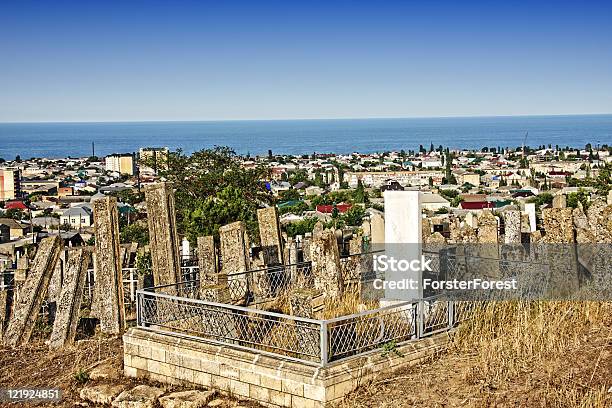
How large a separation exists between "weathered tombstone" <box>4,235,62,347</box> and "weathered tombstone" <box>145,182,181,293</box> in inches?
65.0

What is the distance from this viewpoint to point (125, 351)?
1007 centimetres

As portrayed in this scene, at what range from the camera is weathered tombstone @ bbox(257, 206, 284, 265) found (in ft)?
45.6

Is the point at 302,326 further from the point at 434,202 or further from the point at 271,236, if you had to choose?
the point at 434,202

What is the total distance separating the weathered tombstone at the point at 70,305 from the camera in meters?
11.6

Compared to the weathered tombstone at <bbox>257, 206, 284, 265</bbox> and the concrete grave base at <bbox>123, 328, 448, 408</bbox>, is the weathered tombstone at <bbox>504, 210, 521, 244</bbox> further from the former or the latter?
the weathered tombstone at <bbox>257, 206, 284, 265</bbox>

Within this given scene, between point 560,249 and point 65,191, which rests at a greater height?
point 560,249

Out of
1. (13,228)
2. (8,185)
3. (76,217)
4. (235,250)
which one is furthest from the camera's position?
(8,185)

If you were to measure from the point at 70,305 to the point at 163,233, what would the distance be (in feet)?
6.01

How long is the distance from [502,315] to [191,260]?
30.8 feet

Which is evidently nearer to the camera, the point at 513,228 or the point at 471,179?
the point at 513,228

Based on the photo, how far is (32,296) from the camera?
11836 mm

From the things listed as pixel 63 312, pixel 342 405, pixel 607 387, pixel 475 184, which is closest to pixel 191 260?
pixel 63 312

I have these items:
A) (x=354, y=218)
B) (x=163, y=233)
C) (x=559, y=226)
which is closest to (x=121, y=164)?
(x=354, y=218)

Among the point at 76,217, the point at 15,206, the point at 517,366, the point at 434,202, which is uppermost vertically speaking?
the point at 517,366
